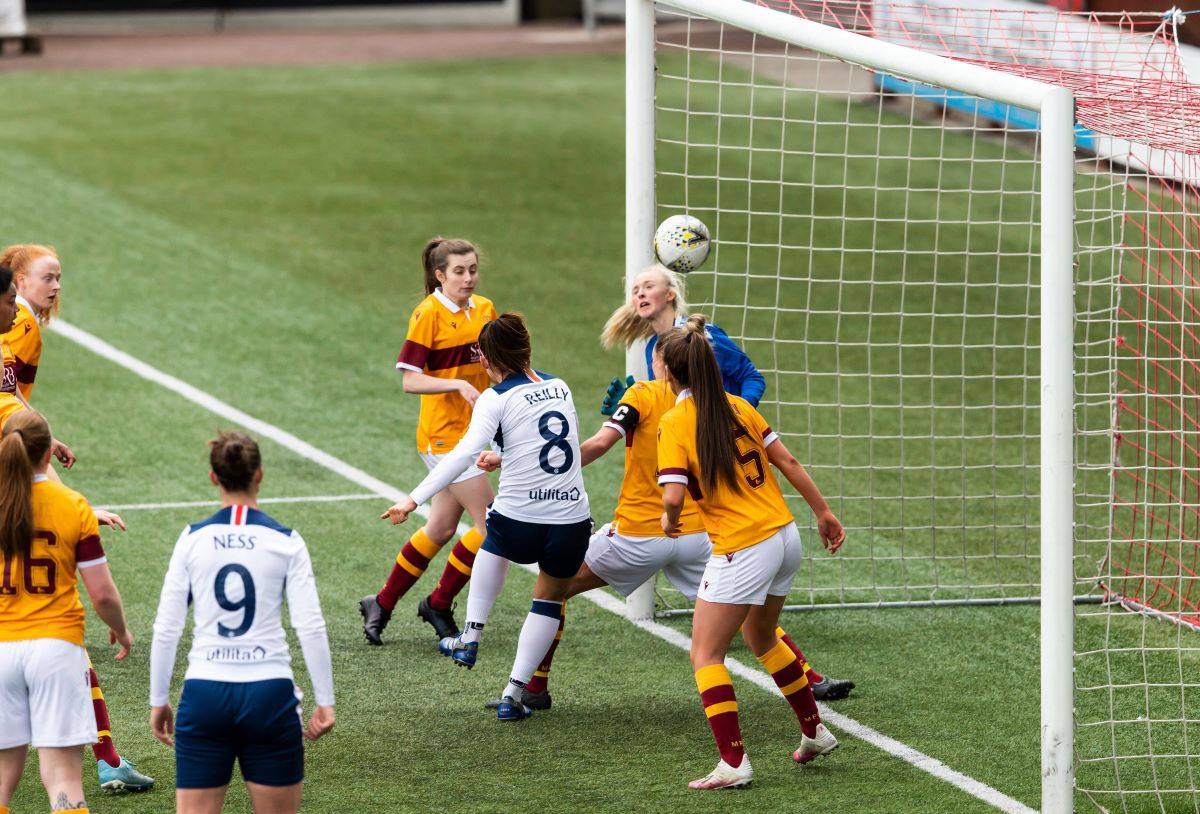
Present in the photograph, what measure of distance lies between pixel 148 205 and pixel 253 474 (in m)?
14.1

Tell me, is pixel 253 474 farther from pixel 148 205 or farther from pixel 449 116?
pixel 449 116

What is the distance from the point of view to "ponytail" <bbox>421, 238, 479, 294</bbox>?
7898 millimetres

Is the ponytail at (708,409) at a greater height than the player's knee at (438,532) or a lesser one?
greater

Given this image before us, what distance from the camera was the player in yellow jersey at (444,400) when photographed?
7871mm

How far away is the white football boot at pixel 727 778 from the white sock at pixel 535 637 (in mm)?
1031

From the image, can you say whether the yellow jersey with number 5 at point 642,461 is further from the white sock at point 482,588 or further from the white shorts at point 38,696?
the white shorts at point 38,696

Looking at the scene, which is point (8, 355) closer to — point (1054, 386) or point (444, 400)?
point (444, 400)

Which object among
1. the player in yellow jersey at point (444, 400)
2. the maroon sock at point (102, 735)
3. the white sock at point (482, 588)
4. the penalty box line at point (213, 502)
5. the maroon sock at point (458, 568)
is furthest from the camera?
the penalty box line at point (213, 502)

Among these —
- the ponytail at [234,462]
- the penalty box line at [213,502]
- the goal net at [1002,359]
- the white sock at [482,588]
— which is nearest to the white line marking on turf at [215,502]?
the penalty box line at [213,502]

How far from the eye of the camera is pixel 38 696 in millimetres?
5348

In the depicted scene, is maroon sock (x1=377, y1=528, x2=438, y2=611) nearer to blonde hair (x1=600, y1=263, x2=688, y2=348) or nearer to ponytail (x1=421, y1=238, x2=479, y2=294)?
ponytail (x1=421, y1=238, x2=479, y2=294)

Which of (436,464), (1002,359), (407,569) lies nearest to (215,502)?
(407,569)

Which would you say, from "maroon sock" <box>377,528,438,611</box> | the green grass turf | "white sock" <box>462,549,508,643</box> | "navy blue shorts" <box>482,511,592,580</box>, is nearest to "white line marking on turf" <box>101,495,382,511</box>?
the green grass turf

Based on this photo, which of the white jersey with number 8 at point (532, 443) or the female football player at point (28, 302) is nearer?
the white jersey with number 8 at point (532, 443)
